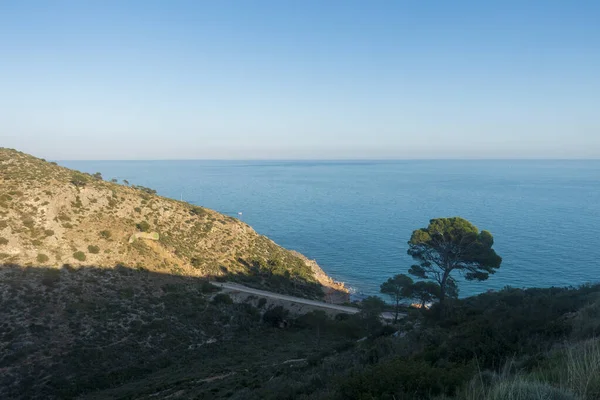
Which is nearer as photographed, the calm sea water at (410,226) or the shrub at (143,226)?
the shrub at (143,226)

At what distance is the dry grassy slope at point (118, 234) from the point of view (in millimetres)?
33375

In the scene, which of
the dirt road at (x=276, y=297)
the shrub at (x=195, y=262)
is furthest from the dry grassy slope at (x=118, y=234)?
the dirt road at (x=276, y=297)

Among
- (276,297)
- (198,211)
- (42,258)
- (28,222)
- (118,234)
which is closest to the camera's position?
(42,258)

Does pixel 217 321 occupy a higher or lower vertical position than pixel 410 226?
higher

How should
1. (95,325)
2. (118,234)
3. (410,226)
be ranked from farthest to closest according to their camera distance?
(410,226)
(118,234)
(95,325)

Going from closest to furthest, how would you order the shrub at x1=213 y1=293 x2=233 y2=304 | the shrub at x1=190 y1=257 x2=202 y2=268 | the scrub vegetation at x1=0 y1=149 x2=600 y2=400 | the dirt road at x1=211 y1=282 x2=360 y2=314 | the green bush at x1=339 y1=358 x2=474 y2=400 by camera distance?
the green bush at x1=339 y1=358 x2=474 y2=400
the scrub vegetation at x1=0 y1=149 x2=600 y2=400
the shrub at x1=213 y1=293 x2=233 y2=304
the dirt road at x1=211 y1=282 x2=360 y2=314
the shrub at x1=190 y1=257 x2=202 y2=268

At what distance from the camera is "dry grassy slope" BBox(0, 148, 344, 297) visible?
A: 1314 inches

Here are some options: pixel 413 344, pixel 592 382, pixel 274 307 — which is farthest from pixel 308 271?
pixel 592 382

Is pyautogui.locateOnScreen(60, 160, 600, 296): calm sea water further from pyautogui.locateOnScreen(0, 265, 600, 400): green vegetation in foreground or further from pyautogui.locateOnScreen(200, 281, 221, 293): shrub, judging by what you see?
pyautogui.locateOnScreen(0, 265, 600, 400): green vegetation in foreground

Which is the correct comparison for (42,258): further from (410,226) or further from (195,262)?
(410,226)

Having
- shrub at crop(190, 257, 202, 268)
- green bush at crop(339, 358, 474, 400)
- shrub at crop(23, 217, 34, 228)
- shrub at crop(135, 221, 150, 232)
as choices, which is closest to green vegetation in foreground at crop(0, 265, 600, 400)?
green bush at crop(339, 358, 474, 400)

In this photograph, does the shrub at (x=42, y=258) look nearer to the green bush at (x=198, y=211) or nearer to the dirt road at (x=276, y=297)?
the dirt road at (x=276, y=297)

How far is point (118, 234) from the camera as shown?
38.1 meters

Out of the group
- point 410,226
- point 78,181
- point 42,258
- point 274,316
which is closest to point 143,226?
point 78,181
